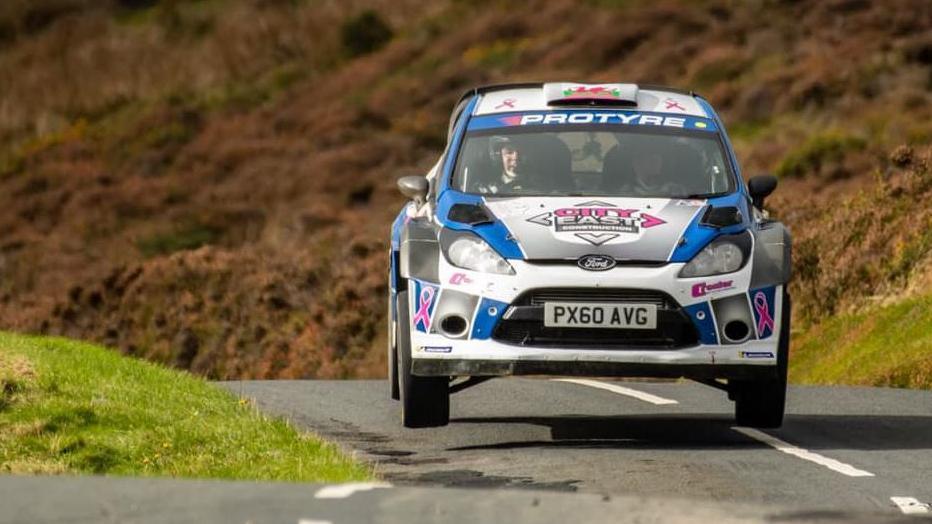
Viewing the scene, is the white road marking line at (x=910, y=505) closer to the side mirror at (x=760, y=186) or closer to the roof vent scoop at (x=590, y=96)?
the side mirror at (x=760, y=186)

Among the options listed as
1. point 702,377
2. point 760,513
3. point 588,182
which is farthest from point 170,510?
point 588,182

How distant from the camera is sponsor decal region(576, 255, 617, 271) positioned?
10422 mm

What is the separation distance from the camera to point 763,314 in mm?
10750

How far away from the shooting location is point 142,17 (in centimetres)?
7988

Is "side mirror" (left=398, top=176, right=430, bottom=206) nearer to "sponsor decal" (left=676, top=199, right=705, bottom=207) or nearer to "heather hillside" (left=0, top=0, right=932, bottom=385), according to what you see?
"sponsor decal" (left=676, top=199, right=705, bottom=207)

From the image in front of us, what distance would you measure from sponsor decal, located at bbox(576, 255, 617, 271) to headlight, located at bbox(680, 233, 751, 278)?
41cm

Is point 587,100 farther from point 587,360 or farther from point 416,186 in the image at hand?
point 587,360

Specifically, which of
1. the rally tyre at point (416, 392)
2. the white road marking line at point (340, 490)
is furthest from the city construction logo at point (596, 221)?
the white road marking line at point (340, 490)

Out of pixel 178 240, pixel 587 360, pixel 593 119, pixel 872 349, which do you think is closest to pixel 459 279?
pixel 587 360

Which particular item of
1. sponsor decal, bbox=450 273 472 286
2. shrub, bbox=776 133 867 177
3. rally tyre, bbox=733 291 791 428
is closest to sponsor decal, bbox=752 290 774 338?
rally tyre, bbox=733 291 791 428

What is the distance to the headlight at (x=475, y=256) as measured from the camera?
1052 cm

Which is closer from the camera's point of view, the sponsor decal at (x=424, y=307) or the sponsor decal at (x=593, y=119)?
the sponsor decal at (x=424, y=307)

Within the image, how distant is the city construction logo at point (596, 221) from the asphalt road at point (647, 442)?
1212mm

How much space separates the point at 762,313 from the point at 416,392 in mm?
2035
